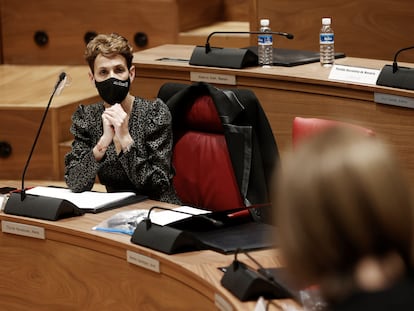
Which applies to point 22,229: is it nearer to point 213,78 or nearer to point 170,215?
point 170,215

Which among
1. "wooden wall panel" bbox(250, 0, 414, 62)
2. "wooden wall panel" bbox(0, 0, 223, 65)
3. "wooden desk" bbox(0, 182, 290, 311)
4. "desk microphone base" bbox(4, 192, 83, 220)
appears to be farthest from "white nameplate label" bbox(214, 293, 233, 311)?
"wooden wall panel" bbox(0, 0, 223, 65)

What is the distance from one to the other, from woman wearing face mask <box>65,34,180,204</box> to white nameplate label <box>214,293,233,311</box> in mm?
769

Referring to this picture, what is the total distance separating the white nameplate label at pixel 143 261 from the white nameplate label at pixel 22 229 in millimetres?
283

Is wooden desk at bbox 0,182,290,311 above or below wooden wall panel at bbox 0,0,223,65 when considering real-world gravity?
below

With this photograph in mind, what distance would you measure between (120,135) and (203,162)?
0.23 meters

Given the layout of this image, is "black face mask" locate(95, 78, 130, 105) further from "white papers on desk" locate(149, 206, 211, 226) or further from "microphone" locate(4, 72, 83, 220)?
"white papers on desk" locate(149, 206, 211, 226)

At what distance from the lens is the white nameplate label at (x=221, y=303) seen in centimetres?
163

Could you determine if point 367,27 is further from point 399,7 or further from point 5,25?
point 5,25

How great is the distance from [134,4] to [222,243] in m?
2.32

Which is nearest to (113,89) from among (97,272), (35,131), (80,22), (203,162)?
(203,162)

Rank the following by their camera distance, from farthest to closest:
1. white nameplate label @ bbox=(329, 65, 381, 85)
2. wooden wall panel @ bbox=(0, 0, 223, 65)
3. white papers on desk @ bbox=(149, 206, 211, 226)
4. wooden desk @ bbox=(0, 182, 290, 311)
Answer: wooden wall panel @ bbox=(0, 0, 223, 65), white nameplate label @ bbox=(329, 65, 381, 85), white papers on desk @ bbox=(149, 206, 211, 226), wooden desk @ bbox=(0, 182, 290, 311)

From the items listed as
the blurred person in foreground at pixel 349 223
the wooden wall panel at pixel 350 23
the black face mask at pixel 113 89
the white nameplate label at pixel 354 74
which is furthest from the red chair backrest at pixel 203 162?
the blurred person in foreground at pixel 349 223

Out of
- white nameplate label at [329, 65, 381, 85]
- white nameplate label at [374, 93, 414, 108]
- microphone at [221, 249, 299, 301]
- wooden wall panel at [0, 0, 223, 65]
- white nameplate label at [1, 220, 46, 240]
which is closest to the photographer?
microphone at [221, 249, 299, 301]

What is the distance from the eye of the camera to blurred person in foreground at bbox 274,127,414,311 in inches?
35.0
